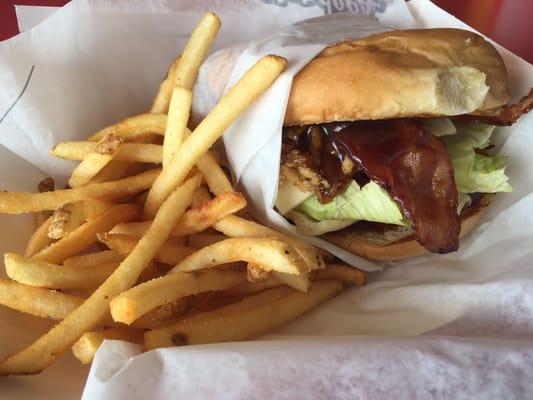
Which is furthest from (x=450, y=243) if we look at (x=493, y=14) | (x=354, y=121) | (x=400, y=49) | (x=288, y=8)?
(x=493, y=14)

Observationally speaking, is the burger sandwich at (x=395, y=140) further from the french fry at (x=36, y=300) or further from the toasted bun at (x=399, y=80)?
the french fry at (x=36, y=300)

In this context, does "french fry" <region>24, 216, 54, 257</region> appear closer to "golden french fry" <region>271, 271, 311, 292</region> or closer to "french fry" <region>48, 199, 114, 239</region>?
"french fry" <region>48, 199, 114, 239</region>

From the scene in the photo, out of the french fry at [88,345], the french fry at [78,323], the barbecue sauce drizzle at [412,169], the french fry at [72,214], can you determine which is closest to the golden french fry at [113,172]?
the french fry at [72,214]

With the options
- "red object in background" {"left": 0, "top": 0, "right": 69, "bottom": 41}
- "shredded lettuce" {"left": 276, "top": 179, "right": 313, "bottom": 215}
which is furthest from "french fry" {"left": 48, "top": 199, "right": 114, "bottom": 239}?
"red object in background" {"left": 0, "top": 0, "right": 69, "bottom": 41}

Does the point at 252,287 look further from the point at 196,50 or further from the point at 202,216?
the point at 196,50

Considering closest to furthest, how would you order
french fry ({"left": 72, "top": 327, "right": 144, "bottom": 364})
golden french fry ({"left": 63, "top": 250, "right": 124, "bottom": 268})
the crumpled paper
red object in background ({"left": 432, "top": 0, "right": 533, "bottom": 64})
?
the crumpled paper
french fry ({"left": 72, "top": 327, "right": 144, "bottom": 364})
golden french fry ({"left": 63, "top": 250, "right": 124, "bottom": 268})
red object in background ({"left": 432, "top": 0, "right": 533, "bottom": 64})

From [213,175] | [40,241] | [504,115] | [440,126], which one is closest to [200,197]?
[213,175]

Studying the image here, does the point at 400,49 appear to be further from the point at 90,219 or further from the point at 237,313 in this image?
the point at 90,219

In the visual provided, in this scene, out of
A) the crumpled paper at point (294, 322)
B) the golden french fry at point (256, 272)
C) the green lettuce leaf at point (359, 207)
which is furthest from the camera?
the green lettuce leaf at point (359, 207)
